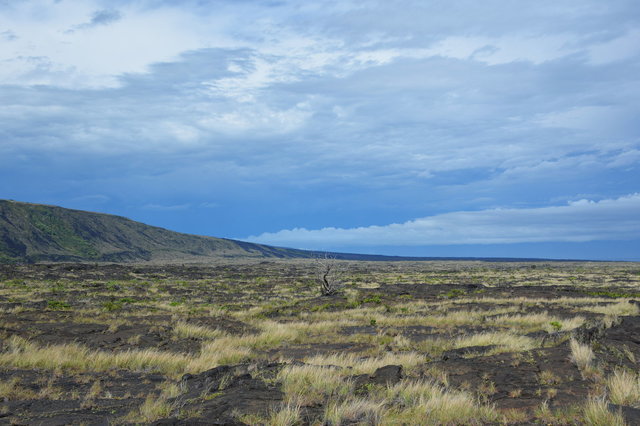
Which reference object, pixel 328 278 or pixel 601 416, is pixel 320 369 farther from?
pixel 328 278

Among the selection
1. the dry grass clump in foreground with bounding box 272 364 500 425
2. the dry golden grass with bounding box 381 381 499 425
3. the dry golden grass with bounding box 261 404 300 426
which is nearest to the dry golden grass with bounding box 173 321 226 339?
the dry grass clump in foreground with bounding box 272 364 500 425

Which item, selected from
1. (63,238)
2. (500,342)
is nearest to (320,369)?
(500,342)

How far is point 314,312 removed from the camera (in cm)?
2731

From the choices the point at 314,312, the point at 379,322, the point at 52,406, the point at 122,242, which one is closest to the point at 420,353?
the point at 379,322

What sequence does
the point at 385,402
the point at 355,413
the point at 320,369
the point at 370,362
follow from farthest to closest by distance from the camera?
the point at 370,362
the point at 320,369
the point at 385,402
the point at 355,413

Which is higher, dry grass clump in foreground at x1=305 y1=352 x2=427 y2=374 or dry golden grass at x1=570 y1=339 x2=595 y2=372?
dry golden grass at x1=570 y1=339 x2=595 y2=372

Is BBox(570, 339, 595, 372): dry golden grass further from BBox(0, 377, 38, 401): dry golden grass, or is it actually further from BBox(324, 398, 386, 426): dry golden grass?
BBox(0, 377, 38, 401): dry golden grass

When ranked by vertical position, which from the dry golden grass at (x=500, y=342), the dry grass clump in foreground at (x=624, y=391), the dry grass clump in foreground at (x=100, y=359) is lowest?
the dry grass clump in foreground at (x=100, y=359)

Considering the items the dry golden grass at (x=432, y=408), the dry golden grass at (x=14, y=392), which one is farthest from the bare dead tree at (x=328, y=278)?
the dry golden grass at (x=432, y=408)

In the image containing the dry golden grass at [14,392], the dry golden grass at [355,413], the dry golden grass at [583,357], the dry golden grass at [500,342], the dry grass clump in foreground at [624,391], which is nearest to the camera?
the dry golden grass at [355,413]

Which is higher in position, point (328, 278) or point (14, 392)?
point (328, 278)

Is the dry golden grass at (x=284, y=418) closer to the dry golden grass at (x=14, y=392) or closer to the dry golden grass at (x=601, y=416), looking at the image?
the dry golden grass at (x=601, y=416)

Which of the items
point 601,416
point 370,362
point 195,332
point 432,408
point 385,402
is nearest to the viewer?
point 601,416

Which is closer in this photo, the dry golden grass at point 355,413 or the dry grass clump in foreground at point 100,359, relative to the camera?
the dry golden grass at point 355,413
